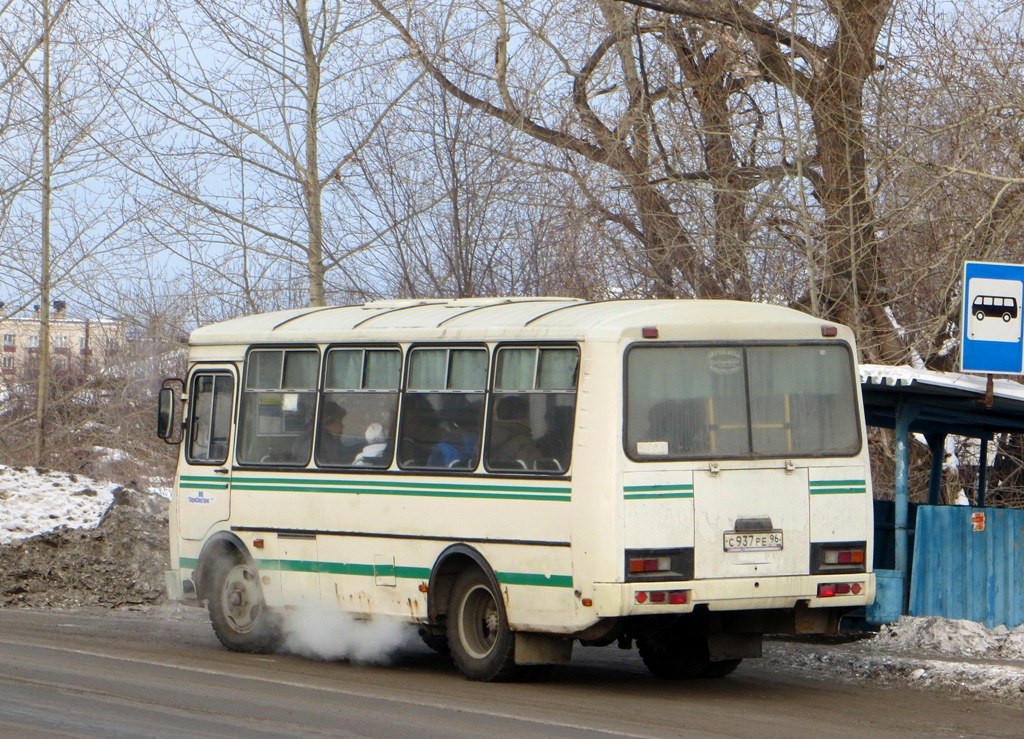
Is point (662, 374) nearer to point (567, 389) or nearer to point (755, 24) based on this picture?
point (567, 389)

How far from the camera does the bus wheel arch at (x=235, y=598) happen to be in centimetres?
1297

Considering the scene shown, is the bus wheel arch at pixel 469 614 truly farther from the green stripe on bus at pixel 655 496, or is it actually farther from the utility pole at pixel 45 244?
the utility pole at pixel 45 244

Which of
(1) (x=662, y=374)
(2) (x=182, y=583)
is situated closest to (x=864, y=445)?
(1) (x=662, y=374)

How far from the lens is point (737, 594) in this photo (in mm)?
10250

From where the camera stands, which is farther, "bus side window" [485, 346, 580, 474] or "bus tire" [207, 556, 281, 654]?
"bus tire" [207, 556, 281, 654]

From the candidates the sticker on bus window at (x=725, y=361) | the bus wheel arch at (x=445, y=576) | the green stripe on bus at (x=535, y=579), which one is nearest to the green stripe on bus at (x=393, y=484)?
the bus wheel arch at (x=445, y=576)

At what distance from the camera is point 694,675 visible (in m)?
11.8

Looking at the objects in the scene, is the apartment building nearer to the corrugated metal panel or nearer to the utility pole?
the utility pole

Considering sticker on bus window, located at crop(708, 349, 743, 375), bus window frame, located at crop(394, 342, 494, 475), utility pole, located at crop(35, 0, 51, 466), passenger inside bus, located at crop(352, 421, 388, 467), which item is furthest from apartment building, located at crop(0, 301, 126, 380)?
sticker on bus window, located at crop(708, 349, 743, 375)

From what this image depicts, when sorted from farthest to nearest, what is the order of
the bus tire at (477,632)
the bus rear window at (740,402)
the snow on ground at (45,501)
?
1. the snow on ground at (45,501)
2. the bus tire at (477,632)
3. the bus rear window at (740,402)

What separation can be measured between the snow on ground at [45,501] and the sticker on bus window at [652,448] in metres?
13.2

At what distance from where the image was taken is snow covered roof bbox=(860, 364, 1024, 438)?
12312 mm

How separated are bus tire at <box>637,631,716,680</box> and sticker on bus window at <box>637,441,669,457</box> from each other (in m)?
2.07

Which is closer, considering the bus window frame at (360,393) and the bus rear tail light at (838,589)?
the bus rear tail light at (838,589)
